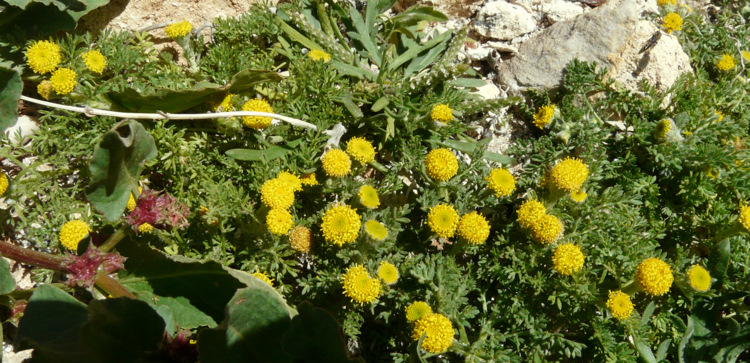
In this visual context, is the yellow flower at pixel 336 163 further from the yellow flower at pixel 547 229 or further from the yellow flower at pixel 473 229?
the yellow flower at pixel 547 229

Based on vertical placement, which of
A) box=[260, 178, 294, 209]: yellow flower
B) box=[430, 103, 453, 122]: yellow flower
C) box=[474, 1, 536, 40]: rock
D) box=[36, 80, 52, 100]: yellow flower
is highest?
box=[36, 80, 52, 100]: yellow flower

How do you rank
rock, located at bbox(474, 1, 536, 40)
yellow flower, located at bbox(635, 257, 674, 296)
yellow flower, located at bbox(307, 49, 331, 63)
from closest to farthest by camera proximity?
1. yellow flower, located at bbox(635, 257, 674, 296)
2. yellow flower, located at bbox(307, 49, 331, 63)
3. rock, located at bbox(474, 1, 536, 40)

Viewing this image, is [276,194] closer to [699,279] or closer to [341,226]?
[341,226]

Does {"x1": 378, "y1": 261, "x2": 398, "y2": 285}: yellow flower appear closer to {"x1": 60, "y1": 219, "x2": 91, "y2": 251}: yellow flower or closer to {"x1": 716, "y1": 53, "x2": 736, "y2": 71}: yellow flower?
{"x1": 60, "y1": 219, "x2": 91, "y2": 251}: yellow flower

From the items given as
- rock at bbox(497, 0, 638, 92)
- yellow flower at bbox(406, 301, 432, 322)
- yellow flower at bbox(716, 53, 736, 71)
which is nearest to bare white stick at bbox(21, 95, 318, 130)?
yellow flower at bbox(406, 301, 432, 322)

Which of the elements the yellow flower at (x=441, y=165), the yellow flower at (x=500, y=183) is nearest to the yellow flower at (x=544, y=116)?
the yellow flower at (x=500, y=183)
